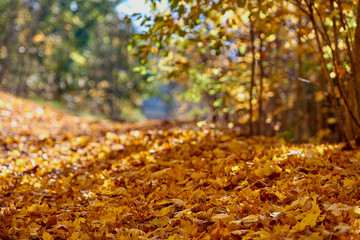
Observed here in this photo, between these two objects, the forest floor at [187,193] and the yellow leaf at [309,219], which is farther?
the forest floor at [187,193]

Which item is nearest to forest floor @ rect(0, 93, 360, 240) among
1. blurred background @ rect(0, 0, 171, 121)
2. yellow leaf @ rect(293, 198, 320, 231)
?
yellow leaf @ rect(293, 198, 320, 231)

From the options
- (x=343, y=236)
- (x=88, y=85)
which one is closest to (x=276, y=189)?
(x=343, y=236)

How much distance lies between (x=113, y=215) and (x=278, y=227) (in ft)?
5.21

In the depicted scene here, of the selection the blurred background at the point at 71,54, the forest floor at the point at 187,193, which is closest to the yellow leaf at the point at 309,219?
the forest floor at the point at 187,193

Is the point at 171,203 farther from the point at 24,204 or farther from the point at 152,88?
the point at 152,88

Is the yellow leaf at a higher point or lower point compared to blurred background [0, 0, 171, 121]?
lower

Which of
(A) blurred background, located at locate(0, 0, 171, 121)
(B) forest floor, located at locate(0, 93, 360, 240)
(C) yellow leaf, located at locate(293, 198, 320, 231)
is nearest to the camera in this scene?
(C) yellow leaf, located at locate(293, 198, 320, 231)

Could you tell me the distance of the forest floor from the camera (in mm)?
2635

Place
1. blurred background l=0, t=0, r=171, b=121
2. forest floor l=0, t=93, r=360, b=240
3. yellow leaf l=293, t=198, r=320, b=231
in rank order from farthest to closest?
blurred background l=0, t=0, r=171, b=121 < forest floor l=0, t=93, r=360, b=240 < yellow leaf l=293, t=198, r=320, b=231

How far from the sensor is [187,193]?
11.9 ft

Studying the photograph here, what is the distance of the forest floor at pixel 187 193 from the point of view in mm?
2635

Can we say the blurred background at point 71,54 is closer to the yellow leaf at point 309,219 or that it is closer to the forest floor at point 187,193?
the forest floor at point 187,193

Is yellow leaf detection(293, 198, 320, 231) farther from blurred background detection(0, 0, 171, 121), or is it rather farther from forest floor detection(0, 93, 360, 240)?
blurred background detection(0, 0, 171, 121)

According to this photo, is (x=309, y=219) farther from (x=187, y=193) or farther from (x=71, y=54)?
(x=71, y=54)
